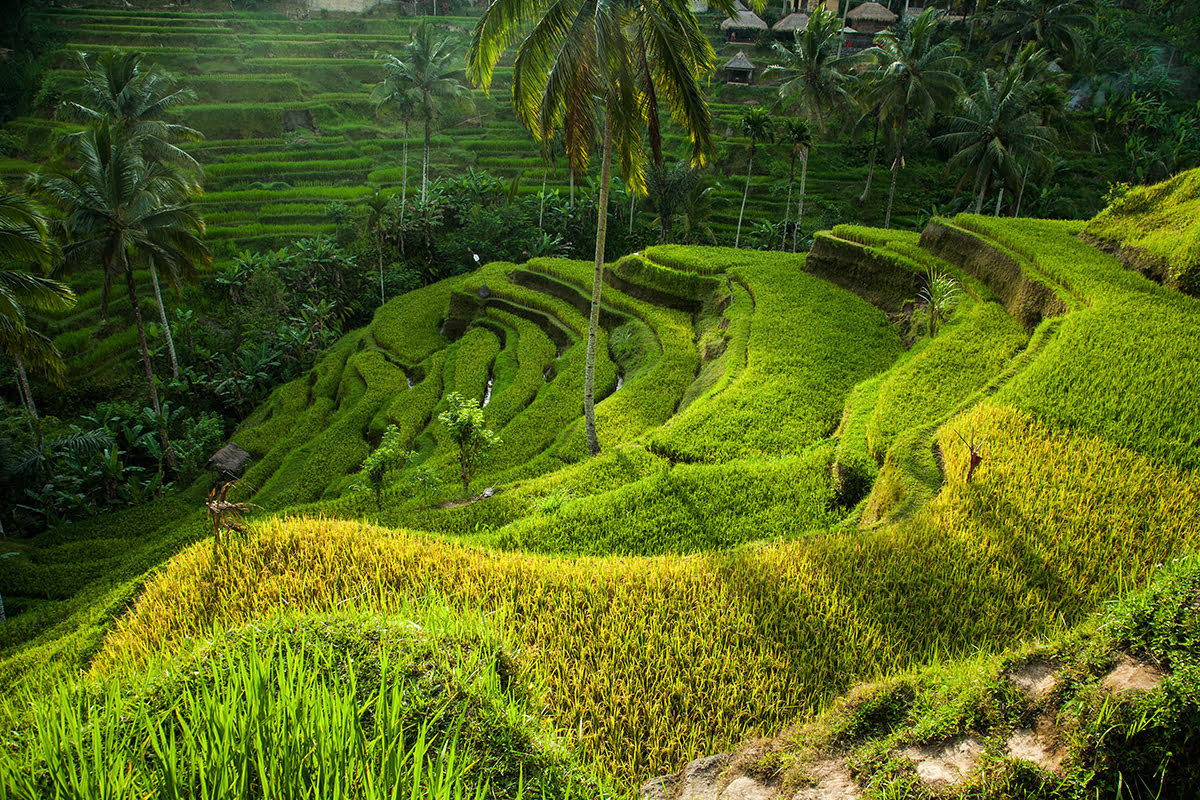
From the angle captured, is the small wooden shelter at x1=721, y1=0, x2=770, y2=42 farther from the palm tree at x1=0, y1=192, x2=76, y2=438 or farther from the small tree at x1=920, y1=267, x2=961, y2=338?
the palm tree at x1=0, y1=192, x2=76, y2=438

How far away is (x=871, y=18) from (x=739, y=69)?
36.0ft

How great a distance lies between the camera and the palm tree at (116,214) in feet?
44.6

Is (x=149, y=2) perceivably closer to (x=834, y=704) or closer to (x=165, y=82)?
(x=165, y=82)

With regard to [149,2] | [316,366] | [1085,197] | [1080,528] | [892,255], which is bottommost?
[316,366]

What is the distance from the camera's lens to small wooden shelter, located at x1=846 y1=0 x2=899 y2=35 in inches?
1651

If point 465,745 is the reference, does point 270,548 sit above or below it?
below

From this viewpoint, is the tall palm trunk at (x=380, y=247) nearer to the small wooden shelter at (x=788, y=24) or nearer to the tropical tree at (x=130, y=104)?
the tropical tree at (x=130, y=104)

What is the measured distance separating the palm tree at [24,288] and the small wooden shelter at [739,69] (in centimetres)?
3835

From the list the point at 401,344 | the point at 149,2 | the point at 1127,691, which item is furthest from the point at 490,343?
the point at 149,2

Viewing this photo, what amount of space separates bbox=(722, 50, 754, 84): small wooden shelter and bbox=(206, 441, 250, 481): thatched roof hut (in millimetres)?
37034

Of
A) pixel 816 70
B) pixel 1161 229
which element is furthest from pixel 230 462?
pixel 816 70

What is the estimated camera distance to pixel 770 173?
33.7 metres

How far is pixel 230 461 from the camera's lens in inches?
597

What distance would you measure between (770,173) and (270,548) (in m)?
33.6
